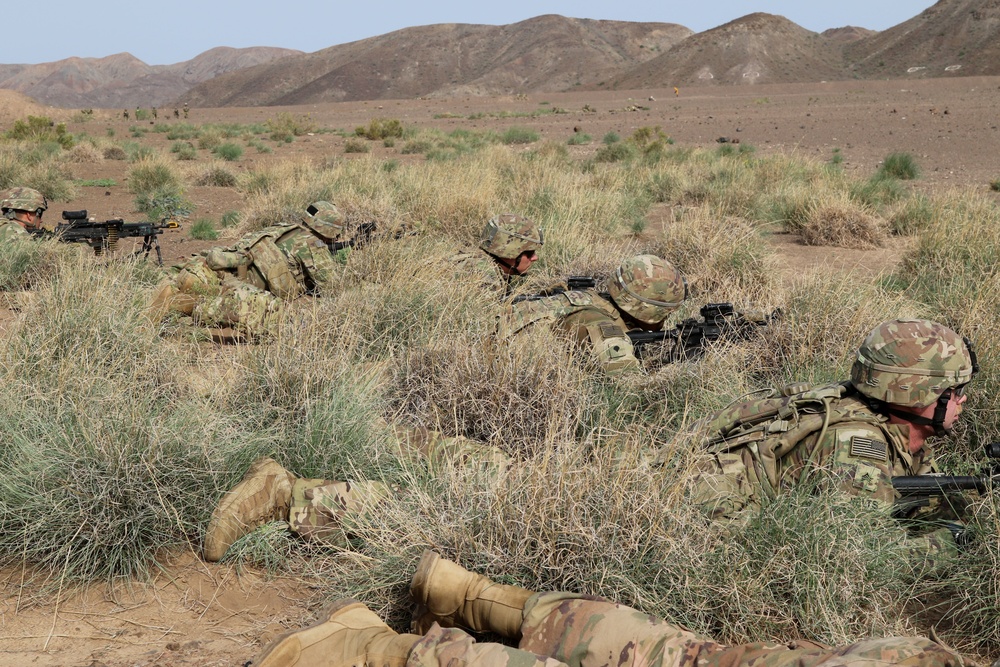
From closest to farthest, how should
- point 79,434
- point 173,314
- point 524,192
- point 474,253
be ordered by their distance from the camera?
1. point 79,434
2. point 173,314
3. point 474,253
4. point 524,192

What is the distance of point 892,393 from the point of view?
11.1ft

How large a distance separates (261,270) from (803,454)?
16.6ft

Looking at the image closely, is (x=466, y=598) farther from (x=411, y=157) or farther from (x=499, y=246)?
(x=411, y=157)

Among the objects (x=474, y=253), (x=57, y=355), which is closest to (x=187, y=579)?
(x=57, y=355)

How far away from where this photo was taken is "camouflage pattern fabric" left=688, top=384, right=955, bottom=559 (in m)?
3.22

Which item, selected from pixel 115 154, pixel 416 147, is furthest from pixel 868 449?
pixel 115 154

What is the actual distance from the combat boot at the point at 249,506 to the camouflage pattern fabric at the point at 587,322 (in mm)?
1583

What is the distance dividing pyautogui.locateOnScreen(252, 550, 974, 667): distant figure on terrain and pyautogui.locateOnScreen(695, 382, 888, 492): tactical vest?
92 centimetres

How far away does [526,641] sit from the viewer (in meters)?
2.62

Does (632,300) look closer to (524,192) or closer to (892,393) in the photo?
(892,393)

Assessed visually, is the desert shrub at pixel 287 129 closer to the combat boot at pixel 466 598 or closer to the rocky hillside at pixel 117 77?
the combat boot at pixel 466 598

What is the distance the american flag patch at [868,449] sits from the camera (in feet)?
10.8

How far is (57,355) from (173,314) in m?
1.29

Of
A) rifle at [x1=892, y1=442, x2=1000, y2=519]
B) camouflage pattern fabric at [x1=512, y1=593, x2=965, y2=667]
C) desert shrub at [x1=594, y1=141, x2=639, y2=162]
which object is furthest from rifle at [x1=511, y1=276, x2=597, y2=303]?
desert shrub at [x1=594, y1=141, x2=639, y2=162]
